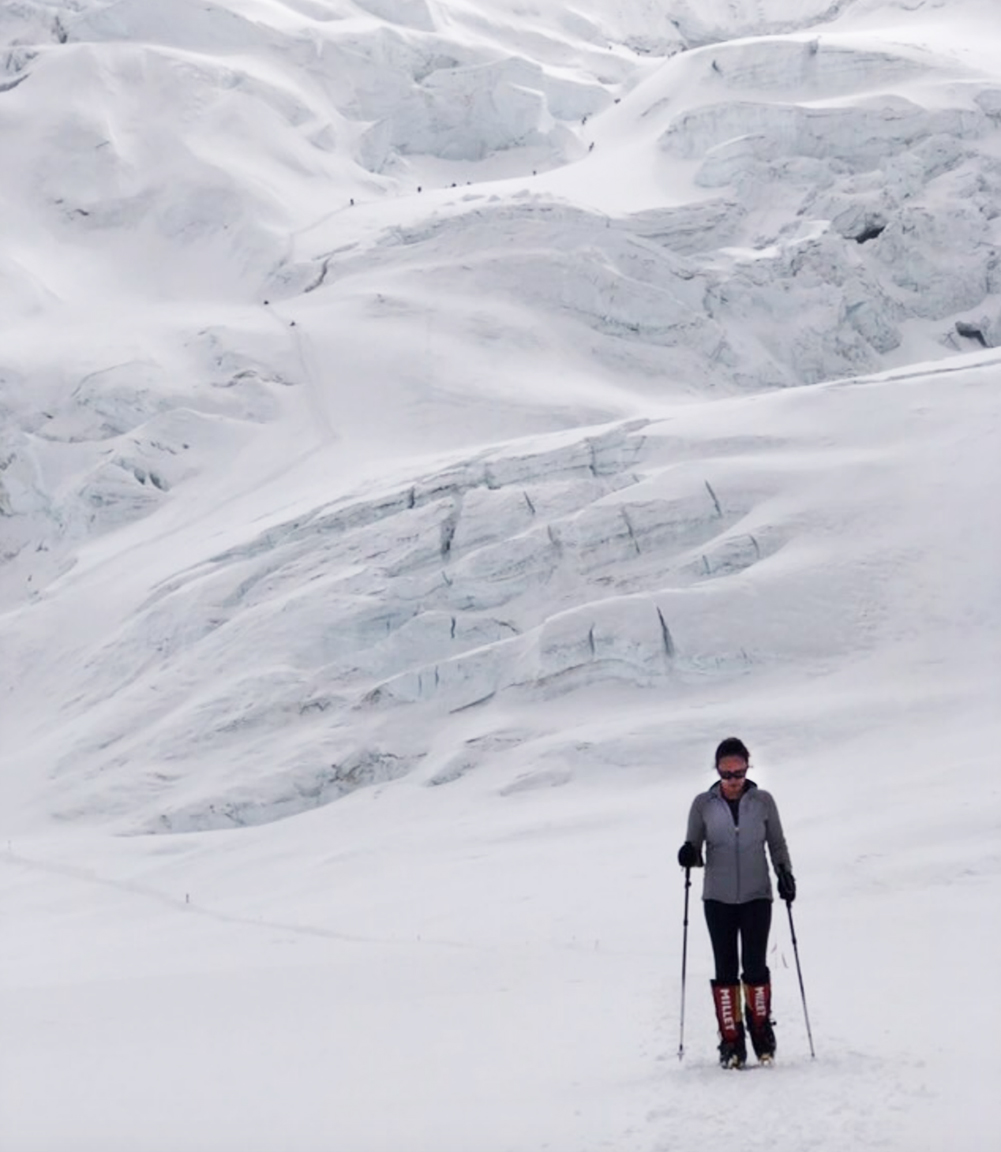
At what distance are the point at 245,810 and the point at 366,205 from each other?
53.0 m

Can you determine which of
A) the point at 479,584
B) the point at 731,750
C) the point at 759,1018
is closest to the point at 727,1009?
the point at 759,1018

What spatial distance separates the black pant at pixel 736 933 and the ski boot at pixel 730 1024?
0.09 metres

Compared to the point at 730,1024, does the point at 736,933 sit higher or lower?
higher

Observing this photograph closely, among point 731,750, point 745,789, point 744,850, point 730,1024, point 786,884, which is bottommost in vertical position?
point 730,1024

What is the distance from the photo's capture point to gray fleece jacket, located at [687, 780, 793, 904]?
969cm

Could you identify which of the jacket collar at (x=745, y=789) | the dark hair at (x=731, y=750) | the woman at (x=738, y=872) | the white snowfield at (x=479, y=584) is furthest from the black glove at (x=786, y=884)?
the white snowfield at (x=479, y=584)

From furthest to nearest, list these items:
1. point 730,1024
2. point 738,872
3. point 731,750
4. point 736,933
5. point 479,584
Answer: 1. point 479,584
2. point 736,933
3. point 738,872
4. point 731,750
5. point 730,1024

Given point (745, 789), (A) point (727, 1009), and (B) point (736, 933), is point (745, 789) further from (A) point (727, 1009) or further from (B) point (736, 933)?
(A) point (727, 1009)

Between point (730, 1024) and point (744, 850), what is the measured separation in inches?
42.5

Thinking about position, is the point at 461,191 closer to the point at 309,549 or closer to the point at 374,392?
the point at 374,392

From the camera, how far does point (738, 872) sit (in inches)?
381

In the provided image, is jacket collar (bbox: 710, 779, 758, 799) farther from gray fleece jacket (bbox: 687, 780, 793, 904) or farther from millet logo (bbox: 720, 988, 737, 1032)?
millet logo (bbox: 720, 988, 737, 1032)

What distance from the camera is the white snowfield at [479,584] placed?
426 inches

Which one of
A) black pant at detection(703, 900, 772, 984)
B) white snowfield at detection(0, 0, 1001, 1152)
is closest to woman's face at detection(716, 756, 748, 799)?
black pant at detection(703, 900, 772, 984)
